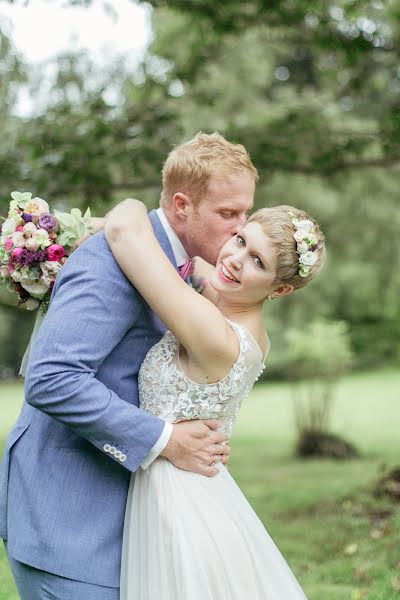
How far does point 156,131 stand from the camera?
841cm

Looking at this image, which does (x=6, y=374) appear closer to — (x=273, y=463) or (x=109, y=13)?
(x=273, y=463)

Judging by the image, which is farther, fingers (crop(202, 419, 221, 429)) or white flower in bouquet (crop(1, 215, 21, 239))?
white flower in bouquet (crop(1, 215, 21, 239))

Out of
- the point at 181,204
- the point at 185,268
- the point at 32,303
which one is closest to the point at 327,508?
the point at 32,303

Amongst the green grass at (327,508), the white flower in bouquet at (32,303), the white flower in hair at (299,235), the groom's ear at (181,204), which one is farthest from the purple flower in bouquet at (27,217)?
the green grass at (327,508)

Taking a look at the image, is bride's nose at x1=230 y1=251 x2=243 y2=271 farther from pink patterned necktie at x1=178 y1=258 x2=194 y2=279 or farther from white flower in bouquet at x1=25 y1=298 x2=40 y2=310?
white flower in bouquet at x1=25 y1=298 x2=40 y2=310

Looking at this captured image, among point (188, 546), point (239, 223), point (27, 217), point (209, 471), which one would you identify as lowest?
point (188, 546)

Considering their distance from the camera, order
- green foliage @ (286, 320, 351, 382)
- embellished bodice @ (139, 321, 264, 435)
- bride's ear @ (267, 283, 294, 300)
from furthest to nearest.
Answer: green foliage @ (286, 320, 351, 382), bride's ear @ (267, 283, 294, 300), embellished bodice @ (139, 321, 264, 435)

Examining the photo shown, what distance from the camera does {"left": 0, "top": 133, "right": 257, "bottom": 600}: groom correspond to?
2.36m

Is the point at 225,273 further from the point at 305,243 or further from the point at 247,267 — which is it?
the point at 305,243

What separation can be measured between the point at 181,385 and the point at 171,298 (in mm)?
305

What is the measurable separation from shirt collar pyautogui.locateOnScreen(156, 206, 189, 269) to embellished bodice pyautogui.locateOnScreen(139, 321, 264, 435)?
27cm

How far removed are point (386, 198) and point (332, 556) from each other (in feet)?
53.4

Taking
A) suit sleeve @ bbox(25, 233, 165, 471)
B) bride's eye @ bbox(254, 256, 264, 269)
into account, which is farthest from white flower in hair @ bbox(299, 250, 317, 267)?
suit sleeve @ bbox(25, 233, 165, 471)

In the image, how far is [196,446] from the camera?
8.43 ft
